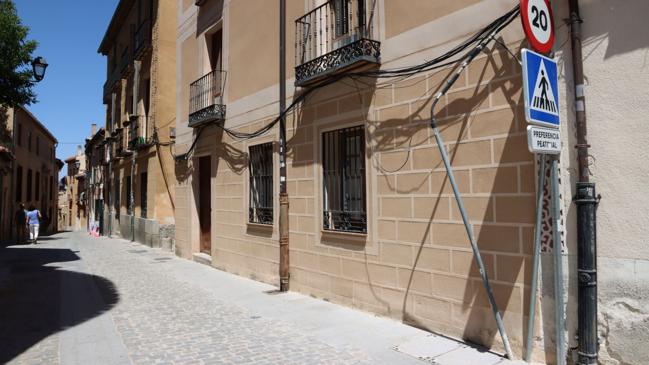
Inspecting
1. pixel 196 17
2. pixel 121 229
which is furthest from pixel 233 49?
pixel 121 229

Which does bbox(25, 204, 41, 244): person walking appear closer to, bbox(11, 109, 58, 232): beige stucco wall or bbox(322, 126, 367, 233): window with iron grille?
bbox(11, 109, 58, 232): beige stucco wall

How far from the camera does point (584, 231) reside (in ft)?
12.4

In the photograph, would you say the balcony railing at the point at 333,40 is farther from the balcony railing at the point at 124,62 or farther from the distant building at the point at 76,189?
the distant building at the point at 76,189

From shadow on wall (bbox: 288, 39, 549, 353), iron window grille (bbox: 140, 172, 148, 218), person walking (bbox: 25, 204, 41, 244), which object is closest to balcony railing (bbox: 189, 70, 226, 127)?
shadow on wall (bbox: 288, 39, 549, 353)

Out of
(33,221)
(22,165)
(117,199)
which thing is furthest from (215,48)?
(22,165)

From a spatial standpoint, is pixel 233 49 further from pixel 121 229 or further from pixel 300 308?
pixel 121 229

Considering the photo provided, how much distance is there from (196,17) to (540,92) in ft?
32.7

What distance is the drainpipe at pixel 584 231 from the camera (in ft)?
12.2

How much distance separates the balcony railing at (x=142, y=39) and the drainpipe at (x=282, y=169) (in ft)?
35.5

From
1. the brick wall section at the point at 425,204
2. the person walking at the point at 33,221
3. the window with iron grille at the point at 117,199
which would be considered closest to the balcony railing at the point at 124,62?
the window with iron grille at the point at 117,199

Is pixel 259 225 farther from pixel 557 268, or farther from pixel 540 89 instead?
pixel 540 89

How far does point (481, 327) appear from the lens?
15.2ft

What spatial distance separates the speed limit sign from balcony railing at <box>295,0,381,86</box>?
90.3 inches

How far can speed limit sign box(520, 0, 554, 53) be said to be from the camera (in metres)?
3.77
